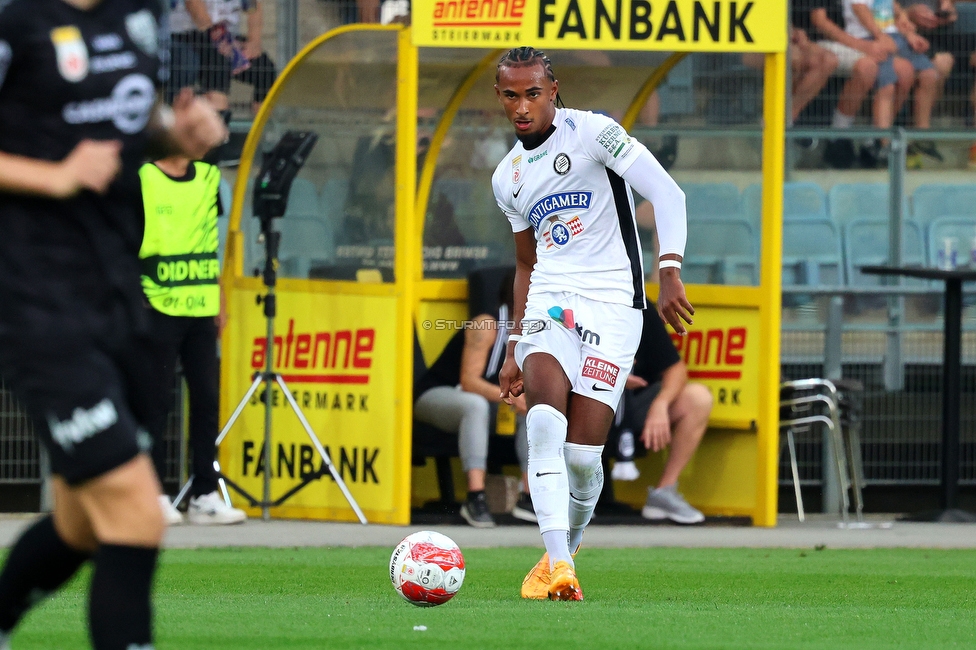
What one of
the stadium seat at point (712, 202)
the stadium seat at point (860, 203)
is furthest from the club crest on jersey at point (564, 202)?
the stadium seat at point (860, 203)

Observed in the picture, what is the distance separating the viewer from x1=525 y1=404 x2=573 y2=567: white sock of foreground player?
627cm

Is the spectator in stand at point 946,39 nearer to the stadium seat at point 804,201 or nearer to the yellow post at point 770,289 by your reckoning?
the stadium seat at point 804,201

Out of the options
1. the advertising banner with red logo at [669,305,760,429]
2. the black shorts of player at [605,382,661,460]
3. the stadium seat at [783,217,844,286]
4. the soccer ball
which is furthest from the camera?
the stadium seat at [783,217,844,286]

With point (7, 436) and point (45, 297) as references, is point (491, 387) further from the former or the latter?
point (45, 297)

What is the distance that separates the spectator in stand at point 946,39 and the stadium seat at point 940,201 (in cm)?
21

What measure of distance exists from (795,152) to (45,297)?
955 centimetres

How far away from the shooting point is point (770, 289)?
9.99 m

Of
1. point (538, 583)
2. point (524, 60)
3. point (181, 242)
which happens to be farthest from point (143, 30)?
point (181, 242)

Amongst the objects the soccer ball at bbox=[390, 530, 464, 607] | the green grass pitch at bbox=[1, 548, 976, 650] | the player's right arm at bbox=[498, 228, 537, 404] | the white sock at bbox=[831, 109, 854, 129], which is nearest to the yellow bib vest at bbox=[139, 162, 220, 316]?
the green grass pitch at bbox=[1, 548, 976, 650]

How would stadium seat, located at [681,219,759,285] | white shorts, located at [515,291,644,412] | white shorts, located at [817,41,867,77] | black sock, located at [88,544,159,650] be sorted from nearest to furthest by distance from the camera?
black sock, located at [88,544,159,650] < white shorts, located at [515,291,644,412] < stadium seat, located at [681,219,759,285] < white shorts, located at [817,41,867,77]

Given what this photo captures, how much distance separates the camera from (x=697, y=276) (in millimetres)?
10758

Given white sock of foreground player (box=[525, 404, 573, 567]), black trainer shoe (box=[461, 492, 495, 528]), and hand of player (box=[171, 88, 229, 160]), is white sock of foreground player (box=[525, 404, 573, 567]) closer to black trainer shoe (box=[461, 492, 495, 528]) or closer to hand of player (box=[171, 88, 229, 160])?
hand of player (box=[171, 88, 229, 160])

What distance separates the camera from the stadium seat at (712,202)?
10.8 m

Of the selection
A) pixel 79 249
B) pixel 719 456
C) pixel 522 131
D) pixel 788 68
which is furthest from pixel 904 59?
pixel 79 249
